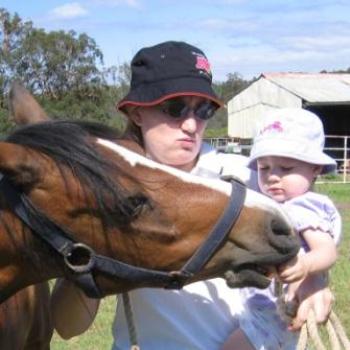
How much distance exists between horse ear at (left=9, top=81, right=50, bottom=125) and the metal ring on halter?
0.65 meters

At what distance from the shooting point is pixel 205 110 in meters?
2.59

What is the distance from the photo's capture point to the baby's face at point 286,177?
8.14 ft

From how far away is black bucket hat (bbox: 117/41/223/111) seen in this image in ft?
8.26

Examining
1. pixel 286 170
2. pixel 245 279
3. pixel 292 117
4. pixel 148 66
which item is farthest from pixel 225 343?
pixel 148 66

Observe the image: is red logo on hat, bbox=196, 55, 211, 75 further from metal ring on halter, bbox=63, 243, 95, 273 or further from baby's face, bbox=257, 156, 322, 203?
metal ring on halter, bbox=63, 243, 95, 273

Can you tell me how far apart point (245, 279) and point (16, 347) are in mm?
1455

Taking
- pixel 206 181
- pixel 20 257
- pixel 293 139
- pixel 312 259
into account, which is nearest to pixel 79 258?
pixel 20 257

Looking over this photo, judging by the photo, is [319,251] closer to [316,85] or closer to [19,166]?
[19,166]

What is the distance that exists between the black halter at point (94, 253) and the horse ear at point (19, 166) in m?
0.05

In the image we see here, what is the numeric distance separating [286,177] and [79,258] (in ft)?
2.49

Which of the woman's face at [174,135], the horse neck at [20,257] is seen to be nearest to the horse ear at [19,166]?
the horse neck at [20,257]

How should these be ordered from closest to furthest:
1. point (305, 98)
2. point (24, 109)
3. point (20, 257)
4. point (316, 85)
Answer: point (20, 257) → point (24, 109) → point (305, 98) → point (316, 85)

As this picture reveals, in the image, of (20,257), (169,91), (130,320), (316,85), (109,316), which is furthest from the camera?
(316,85)

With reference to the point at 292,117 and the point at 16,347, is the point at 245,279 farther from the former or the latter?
the point at 16,347
